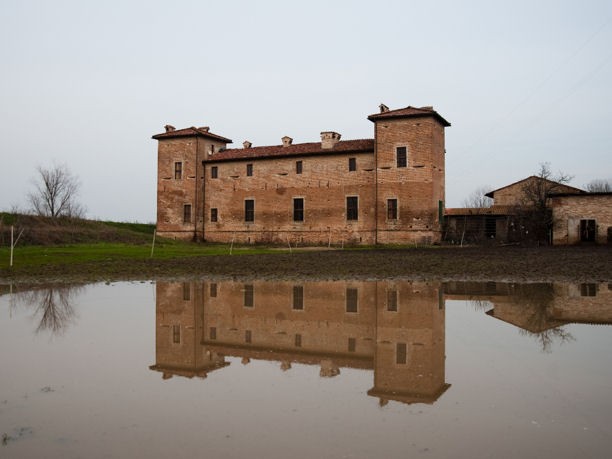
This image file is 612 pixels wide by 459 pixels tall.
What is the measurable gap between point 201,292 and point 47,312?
329 centimetres

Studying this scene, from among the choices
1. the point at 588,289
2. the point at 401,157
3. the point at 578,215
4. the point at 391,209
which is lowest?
the point at 588,289

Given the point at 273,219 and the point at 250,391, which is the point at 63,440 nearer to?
the point at 250,391

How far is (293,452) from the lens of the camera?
138 inches

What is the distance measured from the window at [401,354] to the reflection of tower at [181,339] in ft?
6.03

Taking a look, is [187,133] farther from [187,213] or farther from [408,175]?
[408,175]

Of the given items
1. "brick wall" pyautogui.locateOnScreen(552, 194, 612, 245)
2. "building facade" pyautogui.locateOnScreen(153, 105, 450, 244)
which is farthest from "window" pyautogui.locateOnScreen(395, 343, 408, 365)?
"brick wall" pyautogui.locateOnScreen(552, 194, 612, 245)


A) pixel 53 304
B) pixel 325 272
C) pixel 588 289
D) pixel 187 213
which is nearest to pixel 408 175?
pixel 187 213

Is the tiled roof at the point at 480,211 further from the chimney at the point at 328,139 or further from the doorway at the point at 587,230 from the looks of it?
the chimney at the point at 328,139

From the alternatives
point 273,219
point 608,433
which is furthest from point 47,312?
point 273,219

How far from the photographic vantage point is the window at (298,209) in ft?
133

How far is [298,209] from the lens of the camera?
133 ft

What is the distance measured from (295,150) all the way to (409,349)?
116ft

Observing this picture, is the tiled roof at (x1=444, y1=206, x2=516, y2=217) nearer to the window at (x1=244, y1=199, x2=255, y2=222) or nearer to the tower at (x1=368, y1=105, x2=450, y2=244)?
the tower at (x1=368, y1=105, x2=450, y2=244)

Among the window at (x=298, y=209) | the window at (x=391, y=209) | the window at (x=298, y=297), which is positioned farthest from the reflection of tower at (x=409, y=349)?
the window at (x=298, y=209)
